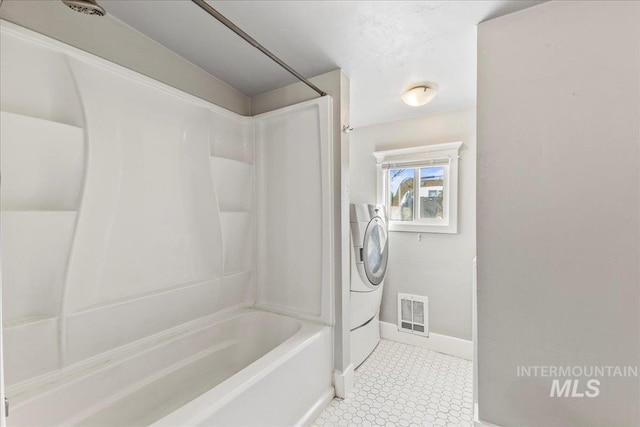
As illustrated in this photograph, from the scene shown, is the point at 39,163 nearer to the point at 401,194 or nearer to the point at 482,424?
the point at 482,424

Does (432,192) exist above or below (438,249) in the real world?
above

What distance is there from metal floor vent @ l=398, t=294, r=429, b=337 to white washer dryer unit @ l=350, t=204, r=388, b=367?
25 cm

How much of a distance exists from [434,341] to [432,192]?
1.38 meters

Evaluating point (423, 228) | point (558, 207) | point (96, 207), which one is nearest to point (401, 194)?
point (423, 228)

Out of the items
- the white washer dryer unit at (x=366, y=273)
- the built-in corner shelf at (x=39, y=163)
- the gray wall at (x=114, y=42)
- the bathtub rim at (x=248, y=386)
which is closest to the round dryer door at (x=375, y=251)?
the white washer dryer unit at (x=366, y=273)

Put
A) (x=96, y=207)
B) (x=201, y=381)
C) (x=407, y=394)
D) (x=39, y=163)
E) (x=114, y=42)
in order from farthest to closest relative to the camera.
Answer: (x=407, y=394)
(x=201, y=381)
(x=114, y=42)
(x=96, y=207)
(x=39, y=163)

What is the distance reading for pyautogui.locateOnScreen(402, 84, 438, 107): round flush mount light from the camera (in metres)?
2.19

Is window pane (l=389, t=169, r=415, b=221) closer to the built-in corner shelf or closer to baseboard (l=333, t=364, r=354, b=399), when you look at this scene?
baseboard (l=333, t=364, r=354, b=399)

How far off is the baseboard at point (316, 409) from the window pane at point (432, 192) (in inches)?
67.6

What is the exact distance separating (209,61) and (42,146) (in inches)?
43.7

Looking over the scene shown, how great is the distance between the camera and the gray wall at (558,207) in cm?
126

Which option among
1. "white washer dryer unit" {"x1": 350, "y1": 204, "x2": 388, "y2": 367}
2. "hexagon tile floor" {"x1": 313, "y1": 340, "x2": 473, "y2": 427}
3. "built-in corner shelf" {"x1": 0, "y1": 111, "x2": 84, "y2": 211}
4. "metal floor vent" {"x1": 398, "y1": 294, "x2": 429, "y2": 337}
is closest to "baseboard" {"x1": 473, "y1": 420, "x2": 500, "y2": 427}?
"hexagon tile floor" {"x1": 313, "y1": 340, "x2": 473, "y2": 427}

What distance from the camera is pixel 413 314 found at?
278 cm

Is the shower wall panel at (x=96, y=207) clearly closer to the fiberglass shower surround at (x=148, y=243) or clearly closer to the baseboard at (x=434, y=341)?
the fiberglass shower surround at (x=148, y=243)
